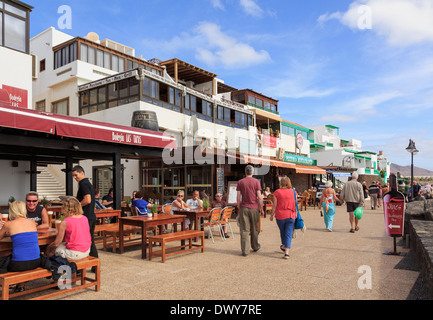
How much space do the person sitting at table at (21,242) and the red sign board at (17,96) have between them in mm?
10588

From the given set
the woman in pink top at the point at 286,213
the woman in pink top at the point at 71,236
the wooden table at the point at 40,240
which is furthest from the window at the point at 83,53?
the woman in pink top at the point at 71,236

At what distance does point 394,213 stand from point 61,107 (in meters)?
19.0

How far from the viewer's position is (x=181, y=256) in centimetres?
605

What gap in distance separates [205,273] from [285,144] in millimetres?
25787

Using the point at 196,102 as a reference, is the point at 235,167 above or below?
below

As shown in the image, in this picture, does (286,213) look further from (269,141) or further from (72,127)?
(269,141)

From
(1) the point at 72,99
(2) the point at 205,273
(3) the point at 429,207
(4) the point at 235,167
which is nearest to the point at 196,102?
(4) the point at 235,167

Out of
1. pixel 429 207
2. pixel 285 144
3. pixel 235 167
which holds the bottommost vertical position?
pixel 429 207

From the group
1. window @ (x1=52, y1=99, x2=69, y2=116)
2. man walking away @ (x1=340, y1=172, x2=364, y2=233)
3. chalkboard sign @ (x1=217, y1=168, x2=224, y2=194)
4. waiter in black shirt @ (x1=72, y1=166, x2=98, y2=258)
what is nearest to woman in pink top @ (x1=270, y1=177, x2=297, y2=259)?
waiter in black shirt @ (x1=72, y1=166, x2=98, y2=258)

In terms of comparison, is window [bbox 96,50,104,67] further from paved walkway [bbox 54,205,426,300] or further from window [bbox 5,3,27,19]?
paved walkway [bbox 54,205,426,300]

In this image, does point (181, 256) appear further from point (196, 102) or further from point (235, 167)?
point (196, 102)

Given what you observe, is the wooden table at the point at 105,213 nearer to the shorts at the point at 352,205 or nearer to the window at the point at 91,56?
the shorts at the point at 352,205

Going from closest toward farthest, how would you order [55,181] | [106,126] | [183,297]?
[183,297]
[106,126]
[55,181]
